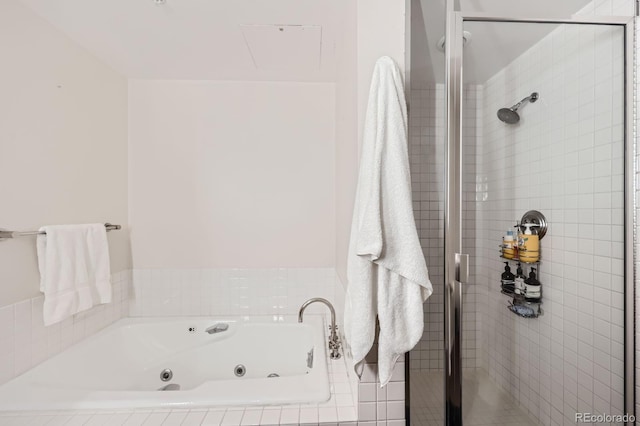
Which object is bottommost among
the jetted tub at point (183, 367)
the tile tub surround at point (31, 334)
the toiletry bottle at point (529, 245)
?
the jetted tub at point (183, 367)

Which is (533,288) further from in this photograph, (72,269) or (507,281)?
(72,269)

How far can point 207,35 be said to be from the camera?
5.41ft

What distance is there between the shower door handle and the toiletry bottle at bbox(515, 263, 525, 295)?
0.17 meters

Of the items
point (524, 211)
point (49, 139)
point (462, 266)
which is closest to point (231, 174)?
point (49, 139)

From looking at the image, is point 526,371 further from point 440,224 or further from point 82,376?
point 82,376

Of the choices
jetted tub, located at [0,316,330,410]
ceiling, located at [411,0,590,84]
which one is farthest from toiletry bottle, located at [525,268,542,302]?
jetted tub, located at [0,316,330,410]

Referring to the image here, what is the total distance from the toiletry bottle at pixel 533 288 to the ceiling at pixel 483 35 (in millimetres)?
671

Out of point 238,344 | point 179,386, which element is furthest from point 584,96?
point 179,386

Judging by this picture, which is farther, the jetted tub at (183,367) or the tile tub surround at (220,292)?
the tile tub surround at (220,292)

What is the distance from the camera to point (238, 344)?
200 cm

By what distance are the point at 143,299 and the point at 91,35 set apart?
165cm

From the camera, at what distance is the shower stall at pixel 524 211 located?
39.7 inches

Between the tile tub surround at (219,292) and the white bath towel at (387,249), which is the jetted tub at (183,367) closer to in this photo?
the tile tub surround at (219,292)

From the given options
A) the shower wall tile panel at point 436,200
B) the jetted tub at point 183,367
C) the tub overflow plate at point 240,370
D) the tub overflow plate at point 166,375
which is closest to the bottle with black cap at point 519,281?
the shower wall tile panel at point 436,200
